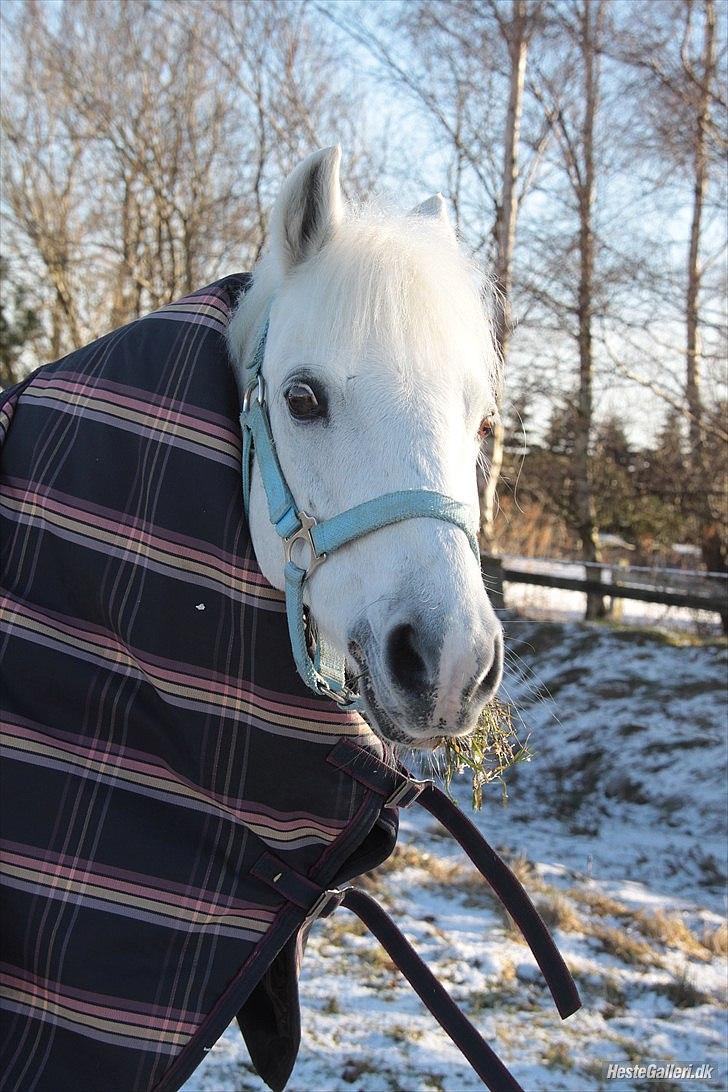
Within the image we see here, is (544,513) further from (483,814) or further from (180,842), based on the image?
(180,842)

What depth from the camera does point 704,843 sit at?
462cm

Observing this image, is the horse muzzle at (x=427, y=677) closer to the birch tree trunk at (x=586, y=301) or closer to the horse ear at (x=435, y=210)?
the horse ear at (x=435, y=210)

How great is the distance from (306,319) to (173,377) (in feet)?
1.09

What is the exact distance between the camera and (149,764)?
151 centimetres

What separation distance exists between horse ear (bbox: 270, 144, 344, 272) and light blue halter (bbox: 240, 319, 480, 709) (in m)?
0.15

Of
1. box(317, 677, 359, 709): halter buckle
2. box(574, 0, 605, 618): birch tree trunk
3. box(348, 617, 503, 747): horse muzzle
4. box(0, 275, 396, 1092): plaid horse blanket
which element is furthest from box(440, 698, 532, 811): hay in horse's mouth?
box(574, 0, 605, 618): birch tree trunk

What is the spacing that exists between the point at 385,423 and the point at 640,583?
29.6ft

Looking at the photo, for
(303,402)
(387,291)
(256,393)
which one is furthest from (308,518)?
(387,291)

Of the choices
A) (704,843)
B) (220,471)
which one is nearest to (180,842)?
(220,471)

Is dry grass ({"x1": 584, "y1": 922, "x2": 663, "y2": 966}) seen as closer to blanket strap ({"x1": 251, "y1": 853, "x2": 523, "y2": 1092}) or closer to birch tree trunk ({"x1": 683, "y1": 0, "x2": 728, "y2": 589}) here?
blanket strap ({"x1": 251, "y1": 853, "x2": 523, "y2": 1092})

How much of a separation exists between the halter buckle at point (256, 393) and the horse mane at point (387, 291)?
109 mm

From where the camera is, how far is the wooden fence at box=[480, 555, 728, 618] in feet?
27.0

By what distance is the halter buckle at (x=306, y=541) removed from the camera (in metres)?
1.33

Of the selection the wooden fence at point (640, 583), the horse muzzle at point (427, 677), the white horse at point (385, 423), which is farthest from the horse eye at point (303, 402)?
the wooden fence at point (640, 583)
